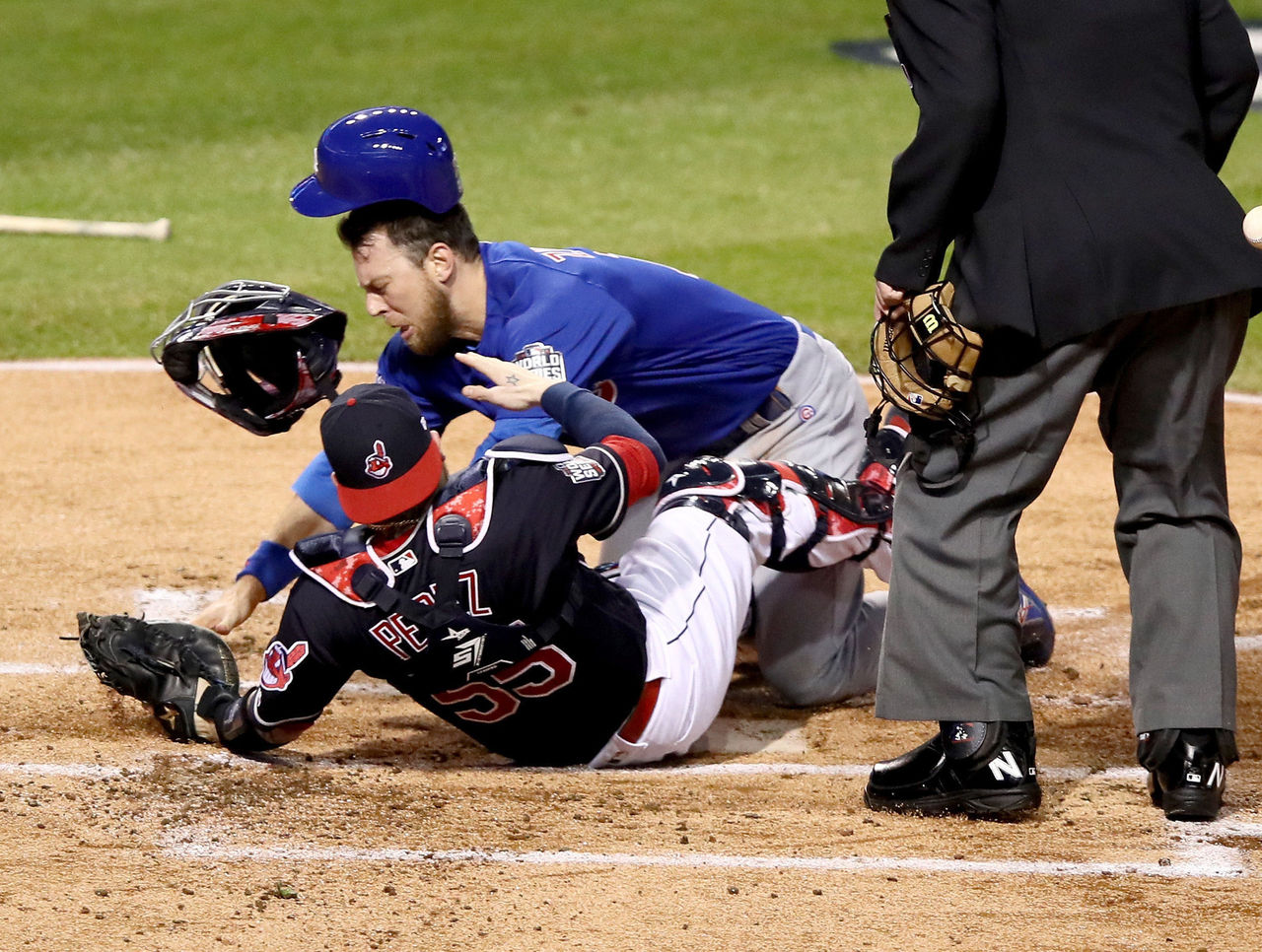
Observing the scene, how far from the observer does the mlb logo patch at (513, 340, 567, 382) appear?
147 inches

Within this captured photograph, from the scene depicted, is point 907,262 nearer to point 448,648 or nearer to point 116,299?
point 448,648

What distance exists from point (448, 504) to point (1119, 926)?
140 centimetres

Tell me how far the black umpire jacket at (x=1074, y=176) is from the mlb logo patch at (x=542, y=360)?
870 millimetres

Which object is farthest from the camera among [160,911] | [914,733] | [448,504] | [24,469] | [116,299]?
[116,299]

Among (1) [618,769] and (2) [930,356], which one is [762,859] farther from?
(2) [930,356]

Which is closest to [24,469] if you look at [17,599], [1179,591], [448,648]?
[17,599]

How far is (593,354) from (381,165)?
61 centimetres

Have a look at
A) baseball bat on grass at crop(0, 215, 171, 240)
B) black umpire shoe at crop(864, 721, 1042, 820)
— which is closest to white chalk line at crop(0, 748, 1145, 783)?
black umpire shoe at crop(864, 721, 1042, 820)

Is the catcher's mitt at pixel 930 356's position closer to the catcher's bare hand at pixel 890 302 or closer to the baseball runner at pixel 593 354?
the catcher's bare hand at pixel 890 302

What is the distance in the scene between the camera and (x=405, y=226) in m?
3.79

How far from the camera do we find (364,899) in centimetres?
290

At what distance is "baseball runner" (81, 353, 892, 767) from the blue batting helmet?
0.43m

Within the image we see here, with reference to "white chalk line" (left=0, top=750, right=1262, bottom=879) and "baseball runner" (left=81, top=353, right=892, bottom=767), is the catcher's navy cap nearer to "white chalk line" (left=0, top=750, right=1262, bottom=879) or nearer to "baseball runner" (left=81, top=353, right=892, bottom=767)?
"baseball runner" (left=81, top=353, right=892, bottom=767)

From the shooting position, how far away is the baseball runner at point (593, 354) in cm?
379
